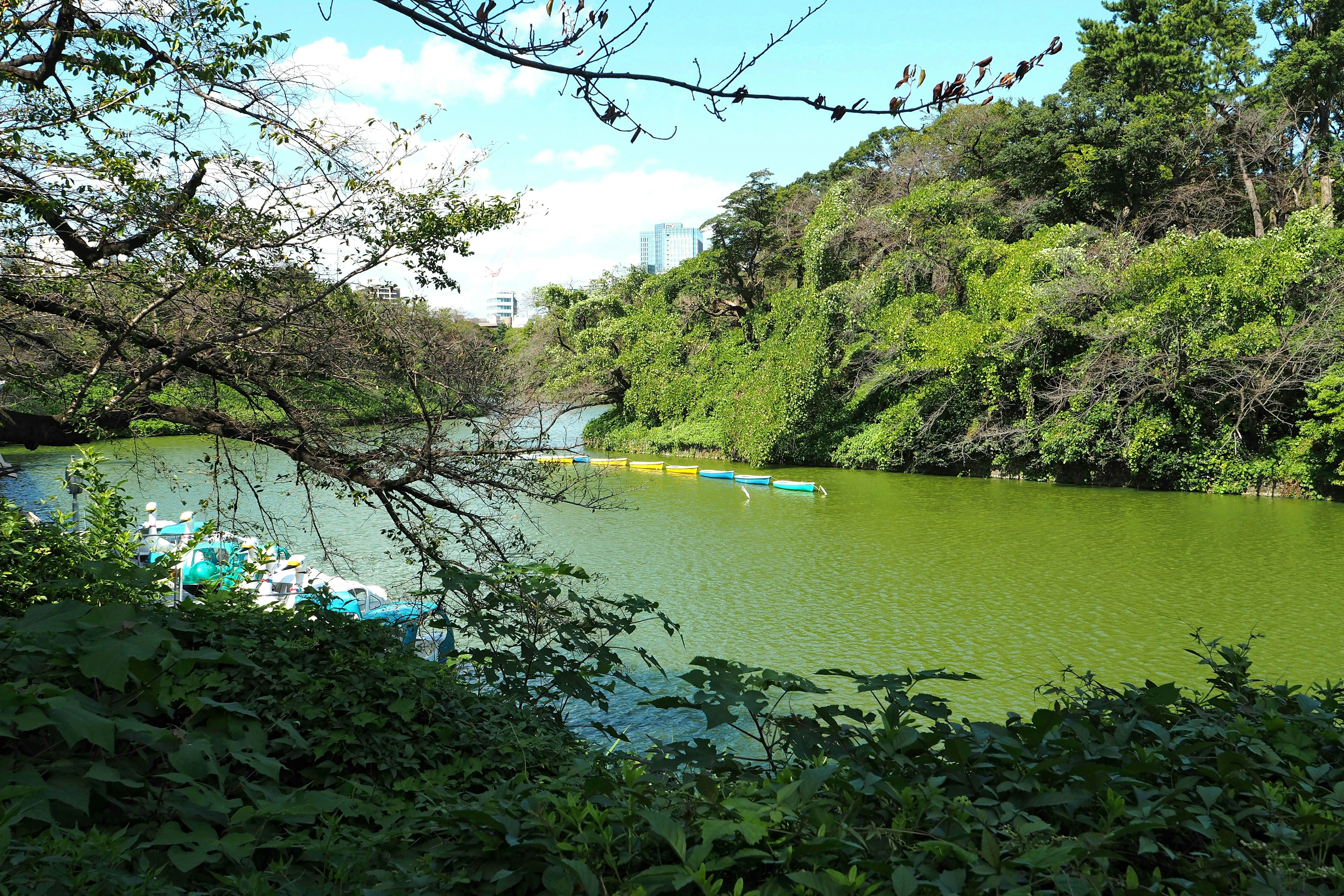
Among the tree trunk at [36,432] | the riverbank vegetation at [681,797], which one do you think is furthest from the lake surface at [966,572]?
the riverbank vegetation at [681,797]

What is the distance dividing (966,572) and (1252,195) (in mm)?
14113

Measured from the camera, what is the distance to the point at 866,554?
37.4 ft

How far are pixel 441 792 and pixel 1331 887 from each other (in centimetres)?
171

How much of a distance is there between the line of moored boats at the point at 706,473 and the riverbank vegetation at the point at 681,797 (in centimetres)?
1194

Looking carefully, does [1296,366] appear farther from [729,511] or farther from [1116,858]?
[1116,858]

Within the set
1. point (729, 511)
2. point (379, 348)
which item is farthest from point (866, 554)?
point (379, 348)

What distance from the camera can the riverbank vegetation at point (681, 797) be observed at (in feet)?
4.29

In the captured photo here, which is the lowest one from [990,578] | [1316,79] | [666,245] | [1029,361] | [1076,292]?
[990,578]

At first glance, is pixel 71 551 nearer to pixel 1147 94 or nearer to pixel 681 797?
pixel 681 797

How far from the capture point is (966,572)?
1038 cm

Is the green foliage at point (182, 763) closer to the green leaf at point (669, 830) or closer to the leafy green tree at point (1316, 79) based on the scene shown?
the green leaf at point (669, 830)

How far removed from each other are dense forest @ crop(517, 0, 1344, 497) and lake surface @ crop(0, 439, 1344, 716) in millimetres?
1588

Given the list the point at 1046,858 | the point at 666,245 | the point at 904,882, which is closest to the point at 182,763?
the point at 904,882

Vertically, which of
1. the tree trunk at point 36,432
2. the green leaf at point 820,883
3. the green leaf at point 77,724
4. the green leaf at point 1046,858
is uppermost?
the tree trunk at point 36,432
